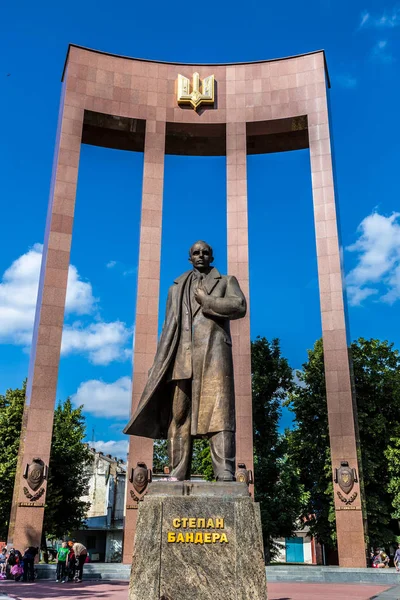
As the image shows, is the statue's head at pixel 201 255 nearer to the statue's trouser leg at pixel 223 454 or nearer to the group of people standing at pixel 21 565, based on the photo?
the statue's trouser leg at pixel 223 454

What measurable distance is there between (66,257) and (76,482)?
45.6ft

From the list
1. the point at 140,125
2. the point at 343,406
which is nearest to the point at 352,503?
the point at 343,406

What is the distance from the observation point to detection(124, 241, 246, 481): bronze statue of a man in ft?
19.7

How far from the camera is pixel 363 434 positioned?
26688mm

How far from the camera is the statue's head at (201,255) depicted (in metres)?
6.91

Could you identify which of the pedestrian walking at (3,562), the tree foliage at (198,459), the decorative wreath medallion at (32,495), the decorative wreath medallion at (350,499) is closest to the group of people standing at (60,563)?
the pedestrian walking at (3,562)

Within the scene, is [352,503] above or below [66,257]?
below

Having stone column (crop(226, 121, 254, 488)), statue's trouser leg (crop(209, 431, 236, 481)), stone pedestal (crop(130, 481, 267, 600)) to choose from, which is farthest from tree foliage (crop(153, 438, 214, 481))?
stone pedestal (crop(130, 481, 267, 600))

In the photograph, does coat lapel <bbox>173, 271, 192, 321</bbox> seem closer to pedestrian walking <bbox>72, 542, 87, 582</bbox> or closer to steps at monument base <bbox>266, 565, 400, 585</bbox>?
pedestrian walking <bbox>72, 542, 87, 582</bbox>

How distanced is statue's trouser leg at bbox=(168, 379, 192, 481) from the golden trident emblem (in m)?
21.2

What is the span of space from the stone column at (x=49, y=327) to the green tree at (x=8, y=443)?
8.41 m

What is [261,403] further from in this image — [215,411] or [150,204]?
[215,411]

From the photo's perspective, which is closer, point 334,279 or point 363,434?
point 334,279

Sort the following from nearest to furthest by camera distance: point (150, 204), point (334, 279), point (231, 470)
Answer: point (231, 470), point (334, 279), point (150, 204)
